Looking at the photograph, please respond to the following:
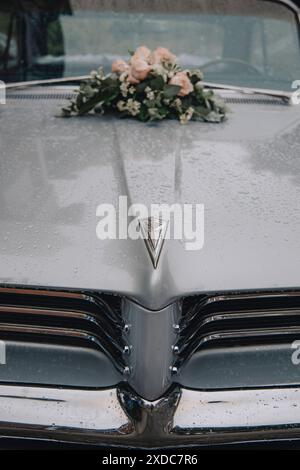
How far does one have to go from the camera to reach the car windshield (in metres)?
3.14

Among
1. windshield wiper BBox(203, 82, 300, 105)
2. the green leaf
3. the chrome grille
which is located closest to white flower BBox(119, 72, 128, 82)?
the green leaf

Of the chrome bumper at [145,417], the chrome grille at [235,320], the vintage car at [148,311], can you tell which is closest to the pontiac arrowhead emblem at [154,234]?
the vintage car at [148,311]

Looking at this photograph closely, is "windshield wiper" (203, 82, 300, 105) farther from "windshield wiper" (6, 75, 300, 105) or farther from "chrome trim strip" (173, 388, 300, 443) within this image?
"chrome trim strip" (173, 388, 300, 443)

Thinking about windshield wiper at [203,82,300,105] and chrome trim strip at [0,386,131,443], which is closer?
chrome trim strip at [0,386,131,443]

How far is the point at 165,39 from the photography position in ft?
10.3

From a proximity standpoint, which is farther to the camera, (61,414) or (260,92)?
(260,92)

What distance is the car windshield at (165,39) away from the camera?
3.14 meters

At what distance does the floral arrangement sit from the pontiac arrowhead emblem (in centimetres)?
95

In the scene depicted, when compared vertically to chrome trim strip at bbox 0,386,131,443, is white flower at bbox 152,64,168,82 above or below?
above

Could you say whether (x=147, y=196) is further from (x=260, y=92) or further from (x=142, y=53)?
(x=260, y=92)

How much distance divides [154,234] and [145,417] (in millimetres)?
441

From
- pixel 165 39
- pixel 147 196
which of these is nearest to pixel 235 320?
pixel 147 196

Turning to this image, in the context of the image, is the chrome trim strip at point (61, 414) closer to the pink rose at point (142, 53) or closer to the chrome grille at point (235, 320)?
the chrome grille at point (235, 320)
